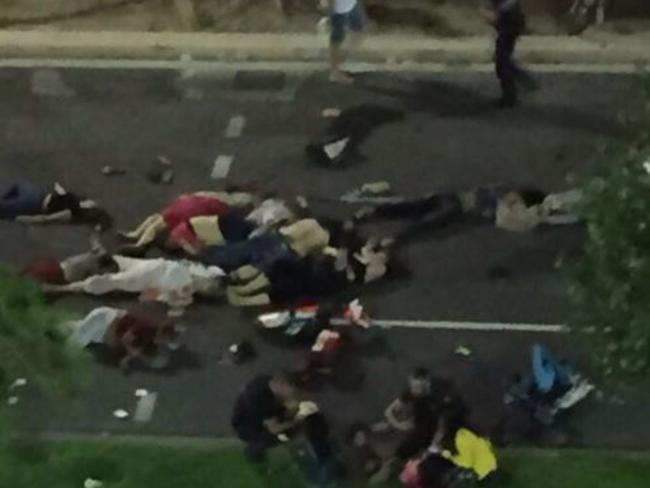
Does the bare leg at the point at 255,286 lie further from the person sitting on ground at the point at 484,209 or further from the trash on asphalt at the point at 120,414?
the trash on asphalt at the point at 120,414

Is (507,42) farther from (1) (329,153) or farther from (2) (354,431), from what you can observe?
(2) (354,431)

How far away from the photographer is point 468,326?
365 inches

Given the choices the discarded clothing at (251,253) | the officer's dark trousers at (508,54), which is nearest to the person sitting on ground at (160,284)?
the discarded clothing at (251,253)

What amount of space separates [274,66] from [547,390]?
4507mm

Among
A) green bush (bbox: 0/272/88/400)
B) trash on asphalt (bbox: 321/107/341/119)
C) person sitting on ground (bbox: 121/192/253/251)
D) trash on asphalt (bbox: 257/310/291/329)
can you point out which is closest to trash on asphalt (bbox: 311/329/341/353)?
trash on asphalt (bbox: 257/310/291/329)

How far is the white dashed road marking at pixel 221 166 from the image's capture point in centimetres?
1079

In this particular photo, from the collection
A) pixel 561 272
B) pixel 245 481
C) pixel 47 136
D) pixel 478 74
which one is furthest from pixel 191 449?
pixel 478 74

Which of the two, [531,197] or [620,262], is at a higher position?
[620,262]

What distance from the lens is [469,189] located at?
1057 centimetres

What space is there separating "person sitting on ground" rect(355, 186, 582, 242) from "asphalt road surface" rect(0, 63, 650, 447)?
3.5 inches

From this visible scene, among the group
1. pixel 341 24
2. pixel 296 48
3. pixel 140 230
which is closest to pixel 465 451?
pixel 140 230

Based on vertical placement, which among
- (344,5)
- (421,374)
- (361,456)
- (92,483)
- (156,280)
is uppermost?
(344,5)

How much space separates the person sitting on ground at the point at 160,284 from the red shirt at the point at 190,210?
0.47m

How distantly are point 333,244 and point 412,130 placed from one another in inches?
72.6
